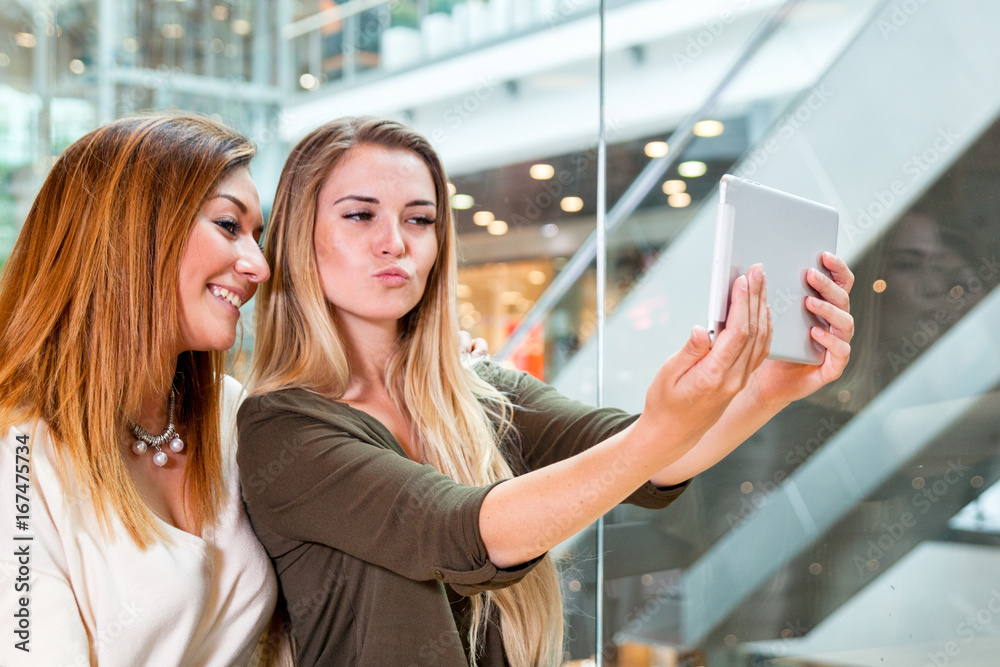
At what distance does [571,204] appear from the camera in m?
2.14

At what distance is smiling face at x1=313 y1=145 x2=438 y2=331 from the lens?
146cm

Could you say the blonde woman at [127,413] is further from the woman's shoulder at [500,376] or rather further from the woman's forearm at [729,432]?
the woman's forearm at [729,432]

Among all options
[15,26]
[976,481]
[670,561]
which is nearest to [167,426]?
[670,561]

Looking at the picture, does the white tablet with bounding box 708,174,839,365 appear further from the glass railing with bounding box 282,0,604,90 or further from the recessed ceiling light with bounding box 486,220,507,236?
the glass railing with bounding box 282,0,604,90

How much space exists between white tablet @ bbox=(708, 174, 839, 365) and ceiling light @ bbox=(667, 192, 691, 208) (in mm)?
742

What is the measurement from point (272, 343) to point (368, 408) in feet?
0.65

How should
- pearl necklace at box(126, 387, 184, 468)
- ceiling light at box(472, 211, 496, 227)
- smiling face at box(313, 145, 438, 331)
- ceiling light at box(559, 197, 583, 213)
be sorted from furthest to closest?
ceiling light at box(472, 211, 496, 227) < ceiling light at box(559, 197, 583, 213) < smiling face at box(313, 145, 438, 331) < pearl necklace at box(126, 387, 184, 468)

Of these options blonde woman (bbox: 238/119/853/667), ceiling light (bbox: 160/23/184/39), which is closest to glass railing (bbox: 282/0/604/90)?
ceiling light (bbox: 160/23/184/39)

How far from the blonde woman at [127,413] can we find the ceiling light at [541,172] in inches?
40.1

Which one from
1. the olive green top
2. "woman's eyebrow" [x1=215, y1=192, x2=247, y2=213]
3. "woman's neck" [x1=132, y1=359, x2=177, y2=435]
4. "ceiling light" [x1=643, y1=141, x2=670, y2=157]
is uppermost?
"ceiling light" [x1=643, y1=141, x2=670, y2=157]

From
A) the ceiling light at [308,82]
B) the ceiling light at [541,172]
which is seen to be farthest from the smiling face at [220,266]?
the ceiling light at [308,82]

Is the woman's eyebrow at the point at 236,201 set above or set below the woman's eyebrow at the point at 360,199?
below

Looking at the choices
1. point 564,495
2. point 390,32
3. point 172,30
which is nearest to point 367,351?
point 564,495

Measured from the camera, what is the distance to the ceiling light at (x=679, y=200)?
1.92 meters
